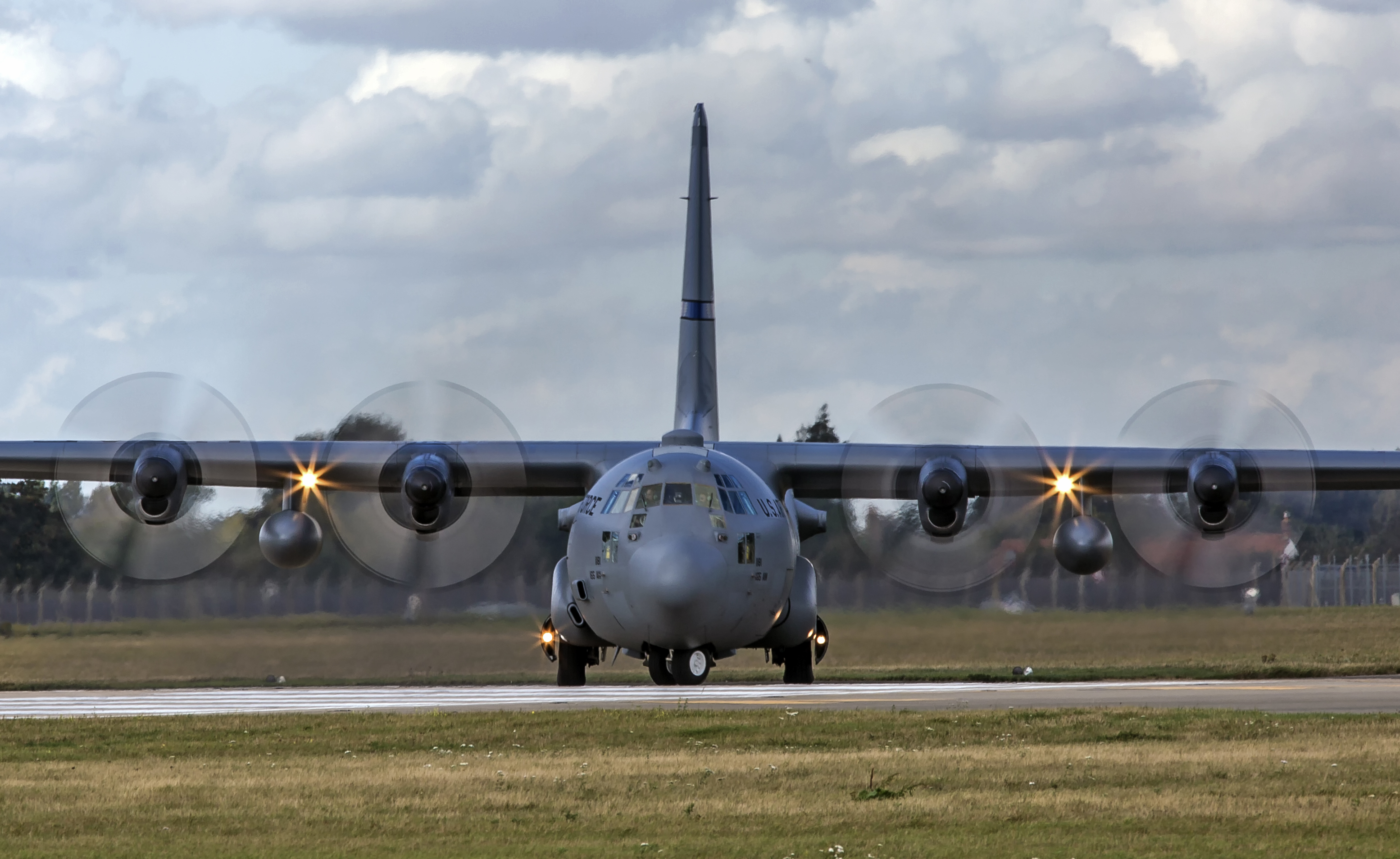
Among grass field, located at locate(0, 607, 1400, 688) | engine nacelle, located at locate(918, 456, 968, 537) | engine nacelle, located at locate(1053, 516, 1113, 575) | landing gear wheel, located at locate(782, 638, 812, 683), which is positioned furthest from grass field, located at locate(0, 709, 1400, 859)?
grass field, located at locate(0, 607, 1400, 688)

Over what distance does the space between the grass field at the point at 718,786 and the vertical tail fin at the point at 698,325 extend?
9.36 meters

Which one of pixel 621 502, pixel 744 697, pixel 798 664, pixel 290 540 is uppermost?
pixel 621 502

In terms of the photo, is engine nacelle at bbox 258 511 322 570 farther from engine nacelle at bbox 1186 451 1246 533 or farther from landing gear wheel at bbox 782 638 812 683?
engine nacelle at bbox 1186 451 1246 533

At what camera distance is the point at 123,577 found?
33406 millimetres

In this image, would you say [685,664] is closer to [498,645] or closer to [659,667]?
[659,667]

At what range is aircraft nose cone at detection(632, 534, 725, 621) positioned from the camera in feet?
74.1

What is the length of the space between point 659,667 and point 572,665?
14.4 feet

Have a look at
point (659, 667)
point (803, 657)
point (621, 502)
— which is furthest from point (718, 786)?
point (803, 657)

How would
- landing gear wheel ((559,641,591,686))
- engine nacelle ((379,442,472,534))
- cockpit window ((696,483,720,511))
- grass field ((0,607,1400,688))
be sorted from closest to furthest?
cockpit window ((696,483,720,511))
engine nacelle ((379,442,472,534))
landing gear wheel ((559,641,591,686))
grass field ((0,607,1400,688))

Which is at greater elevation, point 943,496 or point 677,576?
point 943,496

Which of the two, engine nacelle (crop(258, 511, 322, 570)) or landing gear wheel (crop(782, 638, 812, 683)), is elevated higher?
engine nacelle (crop(258, 511, 322, 570))

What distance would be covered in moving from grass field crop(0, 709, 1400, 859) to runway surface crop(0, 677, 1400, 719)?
243 cm

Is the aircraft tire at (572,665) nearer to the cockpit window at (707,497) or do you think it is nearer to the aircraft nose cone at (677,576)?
the aircraft nose cone at (677,576)

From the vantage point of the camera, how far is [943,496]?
1093 inches
